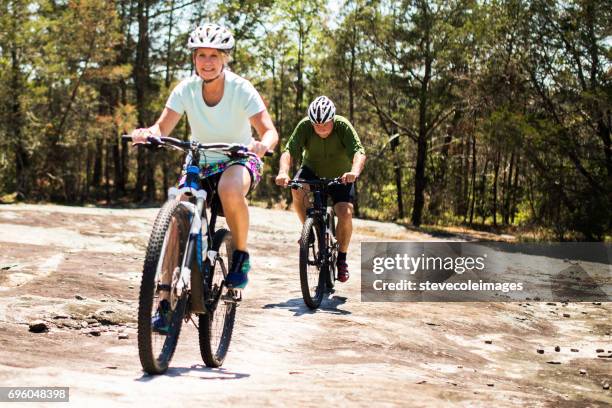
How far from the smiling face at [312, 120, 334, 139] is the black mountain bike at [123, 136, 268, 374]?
11.3 ft

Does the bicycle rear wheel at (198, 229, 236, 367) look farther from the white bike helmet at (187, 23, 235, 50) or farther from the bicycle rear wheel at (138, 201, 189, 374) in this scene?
the white bike helmet at (187, 23, 235, 50)

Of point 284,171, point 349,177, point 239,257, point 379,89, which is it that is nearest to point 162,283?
point 239,257

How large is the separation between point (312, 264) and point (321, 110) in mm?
1738

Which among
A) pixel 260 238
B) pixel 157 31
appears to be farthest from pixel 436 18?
pixel 260 238

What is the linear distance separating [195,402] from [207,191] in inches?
69.0

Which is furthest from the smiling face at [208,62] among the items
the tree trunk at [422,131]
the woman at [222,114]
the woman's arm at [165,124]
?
the tree trunk at [422,131]

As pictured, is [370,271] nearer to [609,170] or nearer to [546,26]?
[609,170]

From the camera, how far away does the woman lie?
5.20 meters

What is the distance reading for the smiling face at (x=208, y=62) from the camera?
17.1 ft

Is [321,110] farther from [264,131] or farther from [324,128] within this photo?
[264,131]

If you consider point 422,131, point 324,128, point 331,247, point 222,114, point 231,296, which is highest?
point 422,131

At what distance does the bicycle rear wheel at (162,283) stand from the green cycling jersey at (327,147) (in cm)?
416

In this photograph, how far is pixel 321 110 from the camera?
331 inches

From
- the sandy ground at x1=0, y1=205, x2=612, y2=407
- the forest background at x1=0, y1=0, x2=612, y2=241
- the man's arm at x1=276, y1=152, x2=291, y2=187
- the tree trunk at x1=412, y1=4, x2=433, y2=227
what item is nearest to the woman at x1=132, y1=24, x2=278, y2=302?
the sandy ground at x1=0, y1=205, x2=612, y2=407
